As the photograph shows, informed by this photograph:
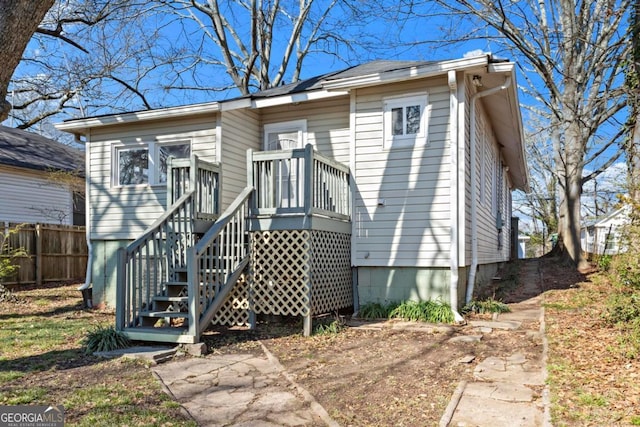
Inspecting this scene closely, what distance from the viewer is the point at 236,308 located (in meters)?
7.22

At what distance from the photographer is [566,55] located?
1372 cm

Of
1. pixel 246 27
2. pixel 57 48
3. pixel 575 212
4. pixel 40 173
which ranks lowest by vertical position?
pixel 575 212

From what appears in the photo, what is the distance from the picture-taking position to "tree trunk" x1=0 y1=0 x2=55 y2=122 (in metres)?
4.68

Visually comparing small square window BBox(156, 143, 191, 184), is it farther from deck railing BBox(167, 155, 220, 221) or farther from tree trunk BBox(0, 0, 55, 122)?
tree trunk BBox(0, 0, 55, 122)

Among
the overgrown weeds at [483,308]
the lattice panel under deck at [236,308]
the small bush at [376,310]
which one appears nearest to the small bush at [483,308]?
the overgrown weeds at [483,308]

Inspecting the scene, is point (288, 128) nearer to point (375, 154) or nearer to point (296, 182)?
point (375, 154)

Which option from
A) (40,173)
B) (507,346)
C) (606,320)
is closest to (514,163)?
(606,320)

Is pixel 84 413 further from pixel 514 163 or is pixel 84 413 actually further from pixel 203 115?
pixel 514 163

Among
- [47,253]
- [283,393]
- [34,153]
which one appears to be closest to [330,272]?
[283,393]

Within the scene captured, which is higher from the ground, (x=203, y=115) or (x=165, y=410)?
Answer: (x=203, y=115)

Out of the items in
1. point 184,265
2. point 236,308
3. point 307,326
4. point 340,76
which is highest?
point 340,76

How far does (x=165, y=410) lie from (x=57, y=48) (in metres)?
18.1

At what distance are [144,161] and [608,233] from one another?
13.4 m

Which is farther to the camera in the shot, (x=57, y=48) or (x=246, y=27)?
(x=246, y=27)
